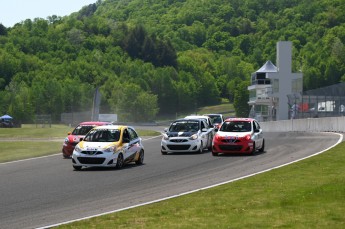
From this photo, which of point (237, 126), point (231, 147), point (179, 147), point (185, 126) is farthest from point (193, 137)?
point (231, 147)

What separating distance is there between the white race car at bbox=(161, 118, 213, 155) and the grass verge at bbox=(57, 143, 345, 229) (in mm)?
12716

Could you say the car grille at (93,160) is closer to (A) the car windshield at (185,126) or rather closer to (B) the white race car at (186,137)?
(B) the white race car at (186,137)

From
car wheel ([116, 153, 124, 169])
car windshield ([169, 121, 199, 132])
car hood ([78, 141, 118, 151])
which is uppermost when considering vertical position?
car windshield ([169, 121, 199, 132])

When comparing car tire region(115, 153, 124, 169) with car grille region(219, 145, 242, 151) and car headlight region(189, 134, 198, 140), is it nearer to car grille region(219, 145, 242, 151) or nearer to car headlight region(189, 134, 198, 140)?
car grille region(219, 145, 242, 151)

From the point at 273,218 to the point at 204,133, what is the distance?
2057 cm

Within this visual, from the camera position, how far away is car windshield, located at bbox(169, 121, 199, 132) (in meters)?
32.9

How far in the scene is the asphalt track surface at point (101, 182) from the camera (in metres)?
15.0

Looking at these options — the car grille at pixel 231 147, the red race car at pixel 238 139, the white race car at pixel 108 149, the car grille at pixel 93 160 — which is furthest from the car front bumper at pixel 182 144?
the car grille at pixel 93 160

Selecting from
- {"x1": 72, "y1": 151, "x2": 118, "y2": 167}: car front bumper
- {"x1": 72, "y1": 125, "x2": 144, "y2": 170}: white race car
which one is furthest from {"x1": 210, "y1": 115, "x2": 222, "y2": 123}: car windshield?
{"x1": 72, "y1": 151, "x2": 118, "y2": 167}: car front bumper

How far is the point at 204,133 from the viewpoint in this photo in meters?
33.1

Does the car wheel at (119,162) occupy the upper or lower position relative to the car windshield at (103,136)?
lower

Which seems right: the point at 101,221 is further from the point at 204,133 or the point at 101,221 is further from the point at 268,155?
the point at 204,133

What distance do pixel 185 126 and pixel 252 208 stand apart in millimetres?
19270

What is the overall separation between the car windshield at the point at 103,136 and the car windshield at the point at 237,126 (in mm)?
6663
